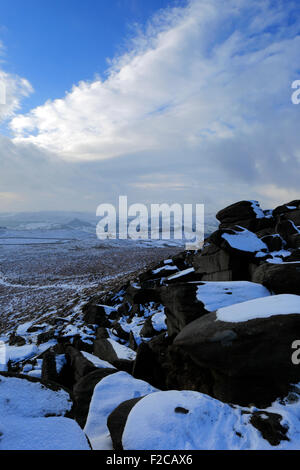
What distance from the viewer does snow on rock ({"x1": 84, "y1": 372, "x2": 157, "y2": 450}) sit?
5035 millimetres

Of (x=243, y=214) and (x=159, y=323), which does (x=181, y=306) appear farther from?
(x=243, y=214)

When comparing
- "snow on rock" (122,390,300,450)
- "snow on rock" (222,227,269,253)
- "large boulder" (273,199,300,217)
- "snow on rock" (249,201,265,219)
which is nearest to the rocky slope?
"snow on rock" (122,390,300,450)

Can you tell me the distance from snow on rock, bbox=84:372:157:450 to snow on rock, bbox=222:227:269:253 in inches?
344

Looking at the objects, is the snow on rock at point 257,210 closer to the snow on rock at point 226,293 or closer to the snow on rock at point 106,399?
the snow on rock at point 226,293

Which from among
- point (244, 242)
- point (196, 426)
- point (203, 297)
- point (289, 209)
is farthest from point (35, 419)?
point (289, 209)

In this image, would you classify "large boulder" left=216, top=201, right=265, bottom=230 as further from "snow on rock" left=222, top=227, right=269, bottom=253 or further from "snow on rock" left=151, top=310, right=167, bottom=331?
"snow on rock" left=151, top=310, right=167, bottom=331

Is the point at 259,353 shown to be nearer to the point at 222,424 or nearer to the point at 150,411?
the point at 222,424

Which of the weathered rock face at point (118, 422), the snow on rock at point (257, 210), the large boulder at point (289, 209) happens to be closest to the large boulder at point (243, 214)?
the snow on rock at point (257, 210)

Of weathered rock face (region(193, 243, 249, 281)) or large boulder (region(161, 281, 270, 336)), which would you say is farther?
weathered rock face (region(193, 243, 249, 281))

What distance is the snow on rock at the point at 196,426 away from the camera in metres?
4.00

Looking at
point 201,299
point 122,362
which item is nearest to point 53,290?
point 122,362

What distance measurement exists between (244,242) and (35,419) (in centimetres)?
1211

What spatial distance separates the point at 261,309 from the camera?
623 centimetres
